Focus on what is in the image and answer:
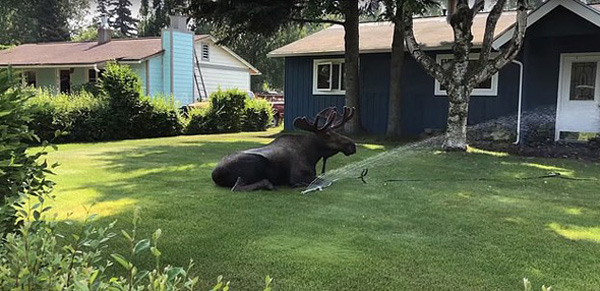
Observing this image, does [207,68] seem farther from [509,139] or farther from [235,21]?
[509,139]

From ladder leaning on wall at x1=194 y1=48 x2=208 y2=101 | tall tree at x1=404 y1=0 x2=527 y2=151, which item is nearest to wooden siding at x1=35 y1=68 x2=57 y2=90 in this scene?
ladder leaning on wall at x1=194 y1=48 x2=208 y2=101

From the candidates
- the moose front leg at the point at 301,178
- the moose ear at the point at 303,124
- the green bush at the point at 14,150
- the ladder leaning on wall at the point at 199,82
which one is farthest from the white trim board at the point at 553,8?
the ladder leaning on wall at the point at 199,82

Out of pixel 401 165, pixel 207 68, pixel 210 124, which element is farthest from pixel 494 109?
pixel 207 68

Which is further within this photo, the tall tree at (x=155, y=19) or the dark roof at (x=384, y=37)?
the tall tree at (x=155, y=19)

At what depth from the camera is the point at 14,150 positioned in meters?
2.80

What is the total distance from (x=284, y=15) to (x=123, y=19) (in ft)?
180

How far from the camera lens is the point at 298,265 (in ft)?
12.4

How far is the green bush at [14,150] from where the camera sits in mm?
2719

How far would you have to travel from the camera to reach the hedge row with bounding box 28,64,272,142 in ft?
46.6

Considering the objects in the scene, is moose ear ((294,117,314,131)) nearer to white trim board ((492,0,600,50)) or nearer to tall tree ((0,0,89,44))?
white trim board ((492,0,600,50))

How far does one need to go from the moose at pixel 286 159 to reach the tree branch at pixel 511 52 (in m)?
5.20

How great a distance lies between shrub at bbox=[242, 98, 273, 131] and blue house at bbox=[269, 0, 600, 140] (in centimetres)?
150

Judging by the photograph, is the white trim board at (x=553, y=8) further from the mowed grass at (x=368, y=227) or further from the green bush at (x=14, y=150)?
the green bush at (x=14, y=150)

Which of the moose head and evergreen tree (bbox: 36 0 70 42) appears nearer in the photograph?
the moose head
